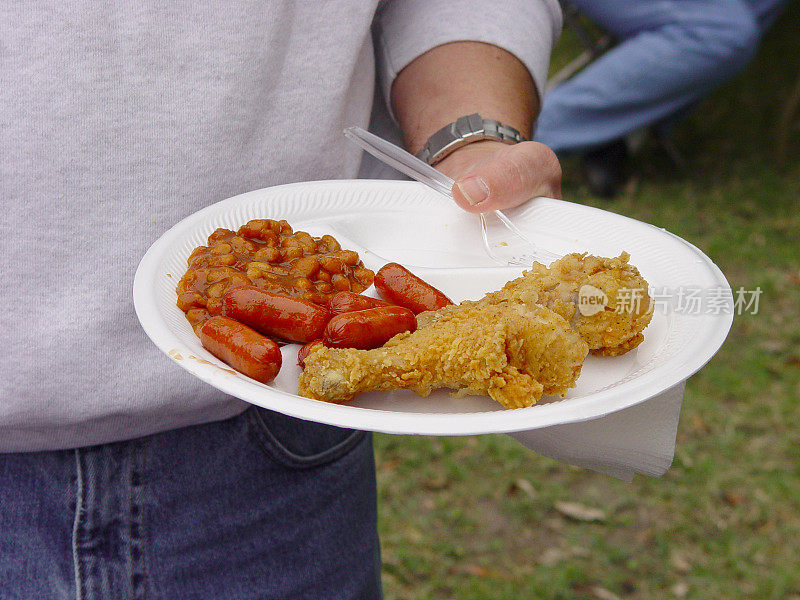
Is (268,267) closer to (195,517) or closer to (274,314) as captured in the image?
(274,314)

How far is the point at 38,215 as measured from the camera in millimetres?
1636

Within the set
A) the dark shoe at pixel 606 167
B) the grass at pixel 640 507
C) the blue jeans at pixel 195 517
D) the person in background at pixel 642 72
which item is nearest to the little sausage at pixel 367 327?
the blue jeans at pixel 195 517

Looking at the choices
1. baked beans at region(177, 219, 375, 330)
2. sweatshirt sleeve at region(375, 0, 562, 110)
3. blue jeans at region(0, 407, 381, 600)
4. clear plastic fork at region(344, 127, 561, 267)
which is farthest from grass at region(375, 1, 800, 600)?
sweatshirt sleeve at region(375, 0, 562, 110)

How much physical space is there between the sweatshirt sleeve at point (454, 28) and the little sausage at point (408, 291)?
775 millimetres

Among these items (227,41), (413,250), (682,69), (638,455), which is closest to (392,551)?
(413,250)

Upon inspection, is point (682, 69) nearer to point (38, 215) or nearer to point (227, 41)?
point (227, 41)

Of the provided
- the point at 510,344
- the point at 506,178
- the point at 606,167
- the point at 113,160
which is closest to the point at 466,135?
the point at 506,178

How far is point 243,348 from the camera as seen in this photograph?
4.71 feet

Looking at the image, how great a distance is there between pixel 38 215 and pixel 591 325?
117 cm

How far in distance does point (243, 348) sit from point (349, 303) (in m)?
0.30

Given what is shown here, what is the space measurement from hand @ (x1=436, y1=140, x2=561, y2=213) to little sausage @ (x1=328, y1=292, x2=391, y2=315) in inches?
13.9

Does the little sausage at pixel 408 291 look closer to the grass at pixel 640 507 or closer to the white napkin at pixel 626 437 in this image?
the white napkin at pixel 626 437

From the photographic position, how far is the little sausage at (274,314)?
159cm

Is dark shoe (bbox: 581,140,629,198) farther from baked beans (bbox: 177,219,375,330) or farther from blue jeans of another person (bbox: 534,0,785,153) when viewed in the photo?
baked beans (bbox: 177,219,375,330)
